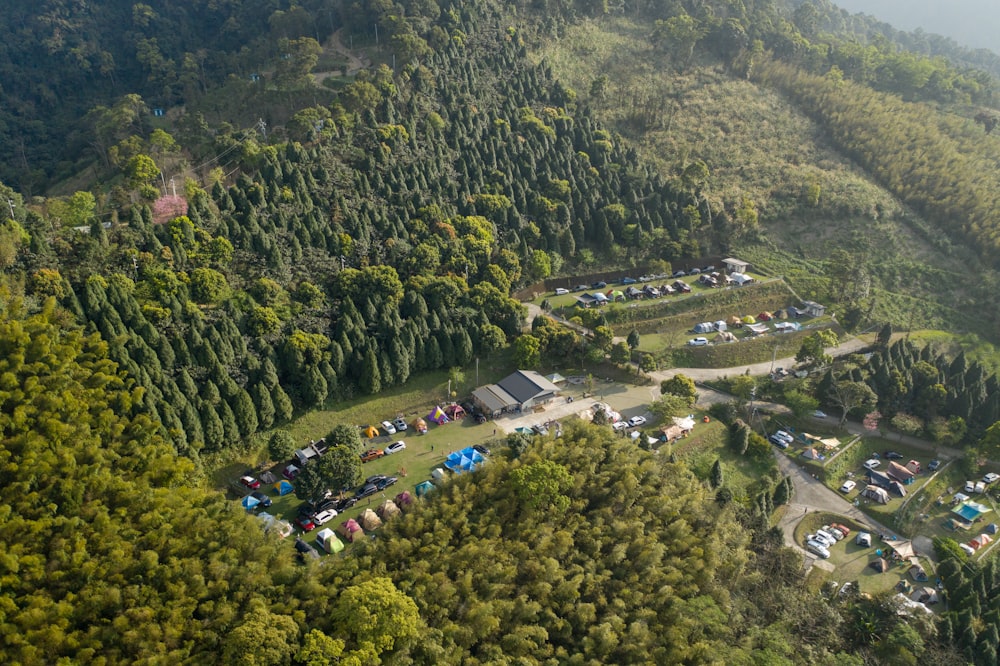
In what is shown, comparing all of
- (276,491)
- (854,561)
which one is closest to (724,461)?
(854,561)

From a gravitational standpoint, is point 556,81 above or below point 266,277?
above

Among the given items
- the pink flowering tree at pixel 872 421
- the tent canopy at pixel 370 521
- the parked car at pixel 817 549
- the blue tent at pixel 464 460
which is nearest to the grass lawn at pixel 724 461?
the parked car at pixel 817 549

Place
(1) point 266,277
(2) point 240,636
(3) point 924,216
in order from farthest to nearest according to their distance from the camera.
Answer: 1. (3) point 924,216
2. (1) point 266,277
3. (2) point 240,636

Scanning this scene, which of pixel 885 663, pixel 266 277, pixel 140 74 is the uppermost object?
pixel 140 74

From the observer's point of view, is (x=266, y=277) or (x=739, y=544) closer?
(x=739, y=544)

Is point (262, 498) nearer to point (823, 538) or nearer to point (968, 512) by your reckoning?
point (823, 538)

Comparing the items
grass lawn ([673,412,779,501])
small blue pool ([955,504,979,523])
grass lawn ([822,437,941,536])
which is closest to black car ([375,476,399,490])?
grass lawn ([673,412,779,501])

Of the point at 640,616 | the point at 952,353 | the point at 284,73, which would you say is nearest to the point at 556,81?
the point at 284,73

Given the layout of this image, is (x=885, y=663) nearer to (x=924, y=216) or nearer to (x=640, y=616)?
(x=640, y=616)

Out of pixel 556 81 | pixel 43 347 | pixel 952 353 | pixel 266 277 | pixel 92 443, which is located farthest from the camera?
pixel 556 81
